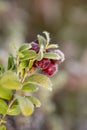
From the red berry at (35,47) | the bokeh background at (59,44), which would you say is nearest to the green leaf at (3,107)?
the red berry at (35,47)

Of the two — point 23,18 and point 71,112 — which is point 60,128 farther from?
point 23,18

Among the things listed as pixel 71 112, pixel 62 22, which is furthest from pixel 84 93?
pixel 62 22

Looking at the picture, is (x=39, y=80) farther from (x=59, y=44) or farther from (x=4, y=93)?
(x=59, y=44)

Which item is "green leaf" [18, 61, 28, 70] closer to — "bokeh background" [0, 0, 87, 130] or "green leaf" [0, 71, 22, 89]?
"green leaf" [0, 71, 22, 89]

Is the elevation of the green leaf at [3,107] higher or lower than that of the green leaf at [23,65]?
lower

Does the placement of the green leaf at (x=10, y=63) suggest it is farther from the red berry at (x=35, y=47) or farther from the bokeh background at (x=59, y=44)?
the bokeh background at (x=59, y=44)
